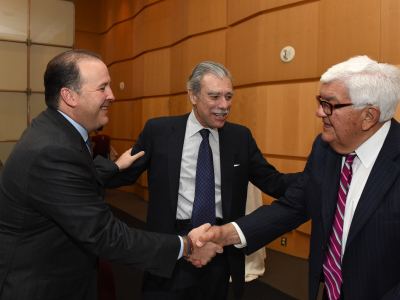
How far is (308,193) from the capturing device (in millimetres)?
1621

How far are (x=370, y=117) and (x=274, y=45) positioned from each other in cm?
283

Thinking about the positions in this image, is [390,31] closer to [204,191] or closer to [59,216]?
[204,191]

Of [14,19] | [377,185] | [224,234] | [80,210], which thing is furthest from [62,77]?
[14,19]

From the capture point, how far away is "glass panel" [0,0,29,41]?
17.5 ft

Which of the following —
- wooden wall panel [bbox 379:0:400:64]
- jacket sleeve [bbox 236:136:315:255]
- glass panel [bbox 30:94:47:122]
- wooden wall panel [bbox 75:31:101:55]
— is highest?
wooden wall panel [bbox 75:31:101:55]

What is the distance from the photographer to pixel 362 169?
1.40m

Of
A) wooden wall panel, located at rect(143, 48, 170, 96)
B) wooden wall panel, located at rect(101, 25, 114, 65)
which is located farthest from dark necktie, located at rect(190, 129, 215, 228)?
wooden wall panel, located at rect(101, 25, 114, 65)

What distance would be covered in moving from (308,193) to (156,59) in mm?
5563

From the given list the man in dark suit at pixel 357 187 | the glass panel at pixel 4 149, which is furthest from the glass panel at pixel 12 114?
the man in dark suit at pixel 357 187

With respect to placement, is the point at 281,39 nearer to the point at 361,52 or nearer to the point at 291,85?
the point at 291,85

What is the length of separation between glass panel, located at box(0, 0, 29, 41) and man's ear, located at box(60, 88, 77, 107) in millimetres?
4873

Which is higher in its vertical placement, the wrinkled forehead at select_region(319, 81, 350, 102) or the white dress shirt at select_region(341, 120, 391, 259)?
the wrinkled forehead at select_region(319, 81, 350, 102)

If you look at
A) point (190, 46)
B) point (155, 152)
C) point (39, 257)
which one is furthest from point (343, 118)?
point (190, 46)

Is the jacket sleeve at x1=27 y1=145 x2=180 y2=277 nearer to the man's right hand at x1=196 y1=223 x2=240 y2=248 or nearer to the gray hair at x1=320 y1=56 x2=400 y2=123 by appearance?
the man's right hand at x1=196 y1=223 x2=240 y2=248
